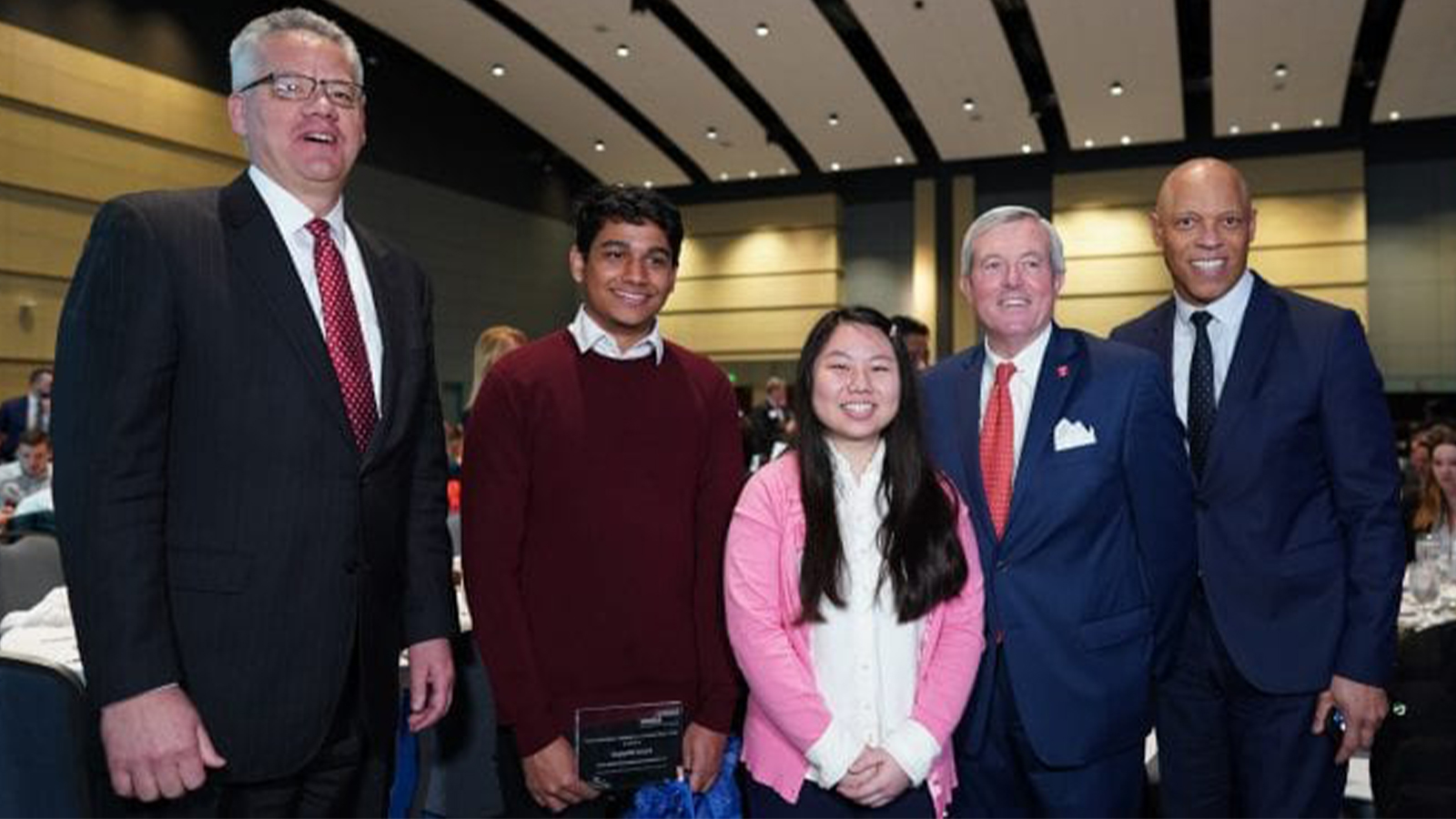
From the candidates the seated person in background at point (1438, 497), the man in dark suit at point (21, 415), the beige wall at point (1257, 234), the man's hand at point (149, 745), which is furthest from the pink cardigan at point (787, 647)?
the beige wall at point (1257, 234)

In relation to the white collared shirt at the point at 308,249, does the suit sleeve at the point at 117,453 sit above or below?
below

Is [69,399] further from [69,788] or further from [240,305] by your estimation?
[69,788]

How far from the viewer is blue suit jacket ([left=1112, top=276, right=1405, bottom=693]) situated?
214cm

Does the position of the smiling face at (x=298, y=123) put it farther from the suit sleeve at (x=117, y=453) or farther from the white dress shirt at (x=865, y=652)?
the white dress shirt at (x=865, y=652)

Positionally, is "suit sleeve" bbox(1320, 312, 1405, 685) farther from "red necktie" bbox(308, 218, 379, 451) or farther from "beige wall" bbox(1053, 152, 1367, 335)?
"beige wall" bbox(1053, 152, 1367, 335)

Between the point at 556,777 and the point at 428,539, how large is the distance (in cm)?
52

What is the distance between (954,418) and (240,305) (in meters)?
1.36

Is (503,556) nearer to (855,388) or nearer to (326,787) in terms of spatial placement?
(326,787)

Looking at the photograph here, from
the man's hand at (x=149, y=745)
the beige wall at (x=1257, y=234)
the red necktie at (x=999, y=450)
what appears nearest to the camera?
the man's hand at (x=149, y=745)

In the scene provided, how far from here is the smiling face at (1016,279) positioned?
2.11m

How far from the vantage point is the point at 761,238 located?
1670cm

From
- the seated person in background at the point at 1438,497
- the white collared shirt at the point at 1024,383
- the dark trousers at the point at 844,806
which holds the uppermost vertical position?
the white collared shirt at the point at 1024,383

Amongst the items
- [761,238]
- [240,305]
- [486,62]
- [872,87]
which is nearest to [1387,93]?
[872,87]

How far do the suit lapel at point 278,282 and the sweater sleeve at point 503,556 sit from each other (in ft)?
1.43
